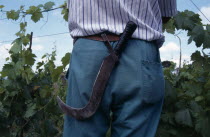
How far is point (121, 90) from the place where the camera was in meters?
1.32

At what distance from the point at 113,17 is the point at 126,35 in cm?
10

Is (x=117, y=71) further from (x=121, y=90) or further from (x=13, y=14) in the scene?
(x=13, y=14)

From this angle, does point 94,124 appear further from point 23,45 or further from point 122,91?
point 23,45

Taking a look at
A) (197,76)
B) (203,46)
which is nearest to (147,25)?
(203,46)

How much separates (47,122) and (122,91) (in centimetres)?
179

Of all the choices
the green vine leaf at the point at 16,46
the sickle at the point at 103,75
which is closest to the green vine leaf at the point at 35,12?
the green vine leaf at the point at 16,46

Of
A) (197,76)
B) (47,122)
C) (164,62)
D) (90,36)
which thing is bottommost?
(47,122)

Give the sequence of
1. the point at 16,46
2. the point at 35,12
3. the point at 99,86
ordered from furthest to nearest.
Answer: the point at 16,46 < the point at 35,12 < the point at 99,86

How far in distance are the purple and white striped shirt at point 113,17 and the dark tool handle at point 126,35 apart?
4 centimetres

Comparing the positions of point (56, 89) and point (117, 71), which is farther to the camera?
point (56, 89)

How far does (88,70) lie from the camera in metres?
1.35

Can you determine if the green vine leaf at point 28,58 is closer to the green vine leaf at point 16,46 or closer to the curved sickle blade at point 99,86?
the green vine leaf at point 16,46

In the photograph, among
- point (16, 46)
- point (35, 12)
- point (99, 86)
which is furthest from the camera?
point (16, 46)

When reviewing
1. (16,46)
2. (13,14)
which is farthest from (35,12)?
(16,46)
